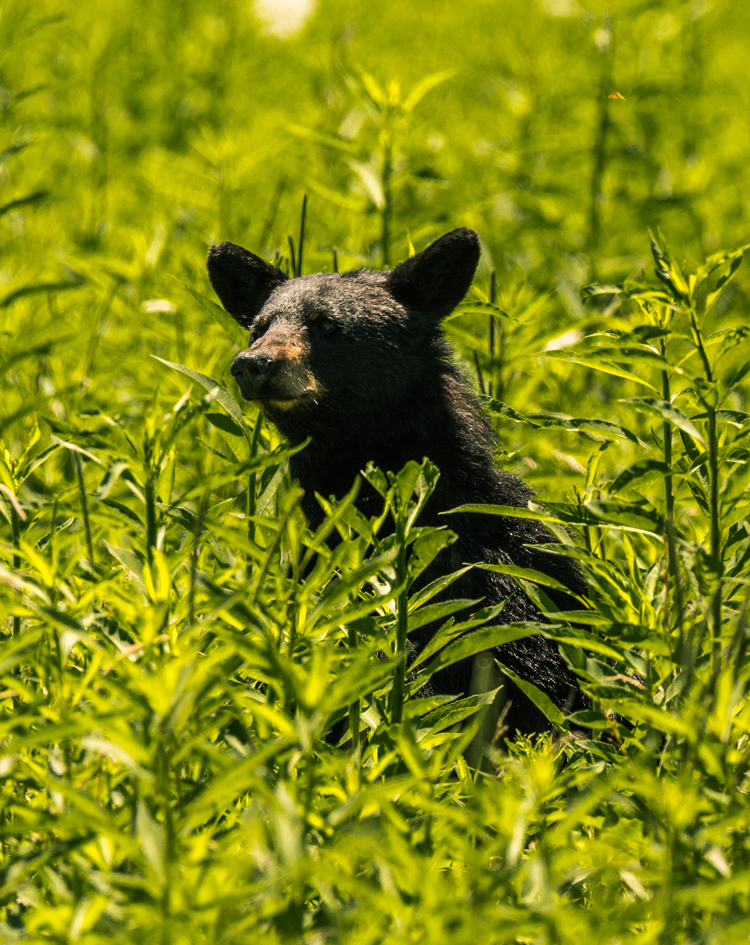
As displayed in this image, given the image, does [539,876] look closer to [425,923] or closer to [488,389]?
[425,923]

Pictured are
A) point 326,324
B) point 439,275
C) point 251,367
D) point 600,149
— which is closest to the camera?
point 251,367

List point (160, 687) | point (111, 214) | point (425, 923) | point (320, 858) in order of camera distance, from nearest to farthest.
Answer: point (425, 923) < point (160, 687) < point (320, 858) < point (111, 214)

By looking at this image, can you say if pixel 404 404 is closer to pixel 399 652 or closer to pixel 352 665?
pixel 399 652

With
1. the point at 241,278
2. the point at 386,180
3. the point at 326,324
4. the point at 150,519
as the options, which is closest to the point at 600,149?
the point at 386,180

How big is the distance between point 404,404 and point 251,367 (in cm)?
69

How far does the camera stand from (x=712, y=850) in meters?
1.87

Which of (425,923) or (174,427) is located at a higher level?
(174,427)

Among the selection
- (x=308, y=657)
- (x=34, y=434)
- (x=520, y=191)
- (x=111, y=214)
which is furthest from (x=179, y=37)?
(x=308, y=657)

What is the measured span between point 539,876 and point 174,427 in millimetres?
1408

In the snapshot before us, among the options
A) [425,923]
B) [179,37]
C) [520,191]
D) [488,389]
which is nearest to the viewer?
[425,923]

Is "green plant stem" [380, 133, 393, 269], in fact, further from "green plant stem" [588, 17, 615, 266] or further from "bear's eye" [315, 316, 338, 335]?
"green plant stem" [588, 17, 615, 266]

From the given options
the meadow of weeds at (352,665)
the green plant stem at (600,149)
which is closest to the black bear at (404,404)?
the meadow of weeds at (352,665)

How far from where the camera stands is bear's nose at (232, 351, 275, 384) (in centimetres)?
328

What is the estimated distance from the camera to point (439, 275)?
12.6ft
